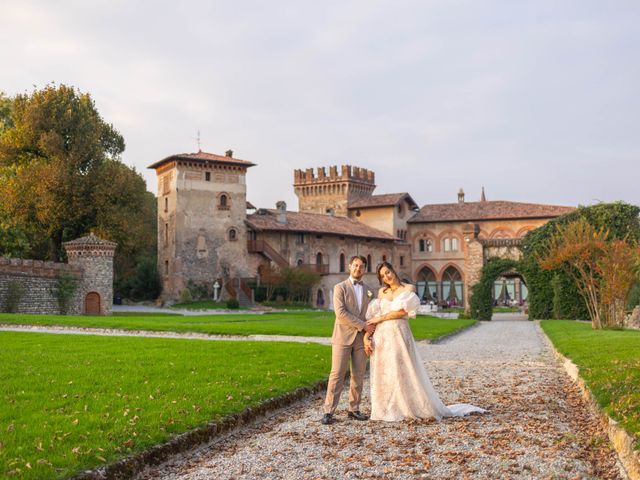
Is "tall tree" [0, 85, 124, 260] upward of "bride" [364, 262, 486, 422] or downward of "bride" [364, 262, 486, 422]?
upward

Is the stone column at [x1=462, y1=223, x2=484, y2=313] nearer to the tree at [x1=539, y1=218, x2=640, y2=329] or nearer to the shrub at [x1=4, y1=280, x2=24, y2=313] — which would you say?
the tree at [x1=539, y1=218, x2=640, y2=329]

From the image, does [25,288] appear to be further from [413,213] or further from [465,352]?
[413,213]

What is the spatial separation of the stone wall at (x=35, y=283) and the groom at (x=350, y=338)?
82.8 ft

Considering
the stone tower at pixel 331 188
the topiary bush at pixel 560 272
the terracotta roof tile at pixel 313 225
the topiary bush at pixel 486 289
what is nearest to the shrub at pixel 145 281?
the terracotta roof tile at pixel 313 225

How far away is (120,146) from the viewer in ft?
139

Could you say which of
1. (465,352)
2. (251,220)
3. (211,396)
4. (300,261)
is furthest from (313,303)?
(211,396)

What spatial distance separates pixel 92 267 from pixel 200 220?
495 inches

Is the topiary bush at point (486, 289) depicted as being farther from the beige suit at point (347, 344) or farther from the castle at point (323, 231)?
the beige suit at point (347, 344)

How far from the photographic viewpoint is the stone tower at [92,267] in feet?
113

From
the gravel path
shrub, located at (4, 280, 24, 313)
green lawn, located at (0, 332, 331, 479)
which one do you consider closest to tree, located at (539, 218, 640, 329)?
green lawn, located at (0, 332, 331, 479)

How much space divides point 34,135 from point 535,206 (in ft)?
128

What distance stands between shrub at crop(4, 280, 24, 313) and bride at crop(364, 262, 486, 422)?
84.8ft

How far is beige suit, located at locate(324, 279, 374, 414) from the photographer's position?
771 centimetres

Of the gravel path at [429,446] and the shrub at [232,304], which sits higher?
the shrub at [232,304]
